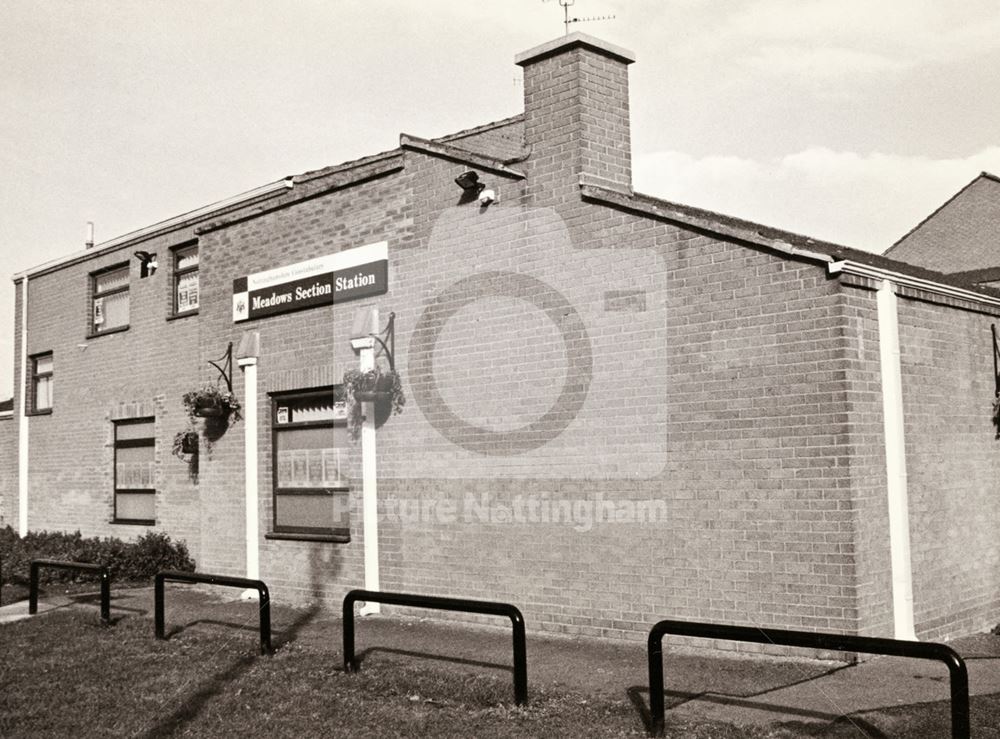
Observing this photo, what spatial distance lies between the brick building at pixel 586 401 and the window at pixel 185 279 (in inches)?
71.3

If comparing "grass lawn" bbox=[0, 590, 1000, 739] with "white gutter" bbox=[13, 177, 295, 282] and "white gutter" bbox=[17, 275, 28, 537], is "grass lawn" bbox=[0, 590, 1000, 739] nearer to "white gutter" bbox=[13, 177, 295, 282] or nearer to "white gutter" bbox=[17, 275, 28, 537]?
"white gutter" bbox=[13, 177, 295, 282]

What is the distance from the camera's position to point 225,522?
12.7 meters

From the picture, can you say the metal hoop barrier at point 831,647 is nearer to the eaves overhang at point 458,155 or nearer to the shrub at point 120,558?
the eaves overhang at point 458,155

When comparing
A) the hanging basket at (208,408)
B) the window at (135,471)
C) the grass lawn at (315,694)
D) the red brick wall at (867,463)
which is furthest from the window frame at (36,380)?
the red brick wall at (867,463)

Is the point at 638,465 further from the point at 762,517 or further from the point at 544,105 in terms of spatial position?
the point at 544,105

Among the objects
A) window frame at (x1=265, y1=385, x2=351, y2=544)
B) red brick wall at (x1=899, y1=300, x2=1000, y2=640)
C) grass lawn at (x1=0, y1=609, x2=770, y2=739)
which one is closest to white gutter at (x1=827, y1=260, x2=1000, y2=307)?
red brick wall at (x1=899, y1=300, x2=1000, y2=640)

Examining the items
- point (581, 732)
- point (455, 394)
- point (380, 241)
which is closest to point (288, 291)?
point (380, 241)

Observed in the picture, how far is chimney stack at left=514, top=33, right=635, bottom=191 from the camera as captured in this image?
930 cm

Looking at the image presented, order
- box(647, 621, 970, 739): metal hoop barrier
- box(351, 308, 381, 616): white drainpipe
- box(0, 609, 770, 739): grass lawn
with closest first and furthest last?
box(647, 621, 970, 739): metal hoop barrier → box(0, 609, 770, 739): grass lawn → box(351, 308, 381, 616): white drainpipe

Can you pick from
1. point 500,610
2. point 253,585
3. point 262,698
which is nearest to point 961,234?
point 253,585

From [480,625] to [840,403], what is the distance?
14.2 ft

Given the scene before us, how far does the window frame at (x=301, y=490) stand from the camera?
37.1 ft

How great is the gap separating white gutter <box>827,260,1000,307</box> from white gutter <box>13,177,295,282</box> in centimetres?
807

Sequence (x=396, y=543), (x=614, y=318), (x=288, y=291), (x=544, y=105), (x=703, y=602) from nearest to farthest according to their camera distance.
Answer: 1. (x=703, y=602)
2. (x=614, y=318)
3. (x=544, y=105)
4. (x=396, y=543)
5. (x=288, y=291)
